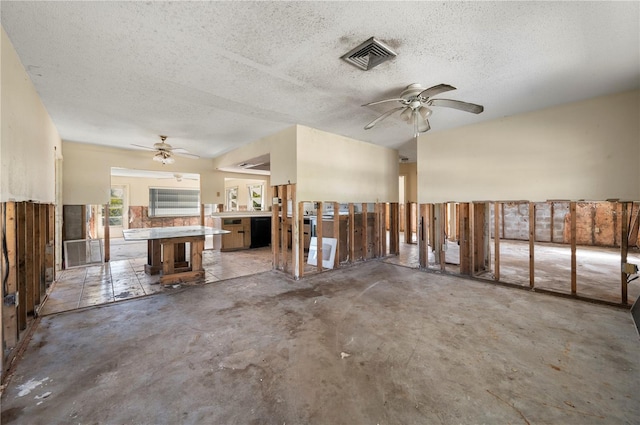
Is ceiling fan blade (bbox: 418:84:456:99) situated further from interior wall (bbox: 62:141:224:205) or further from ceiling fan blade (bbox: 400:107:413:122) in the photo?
interior wall (bbox: 62:141:224:205)

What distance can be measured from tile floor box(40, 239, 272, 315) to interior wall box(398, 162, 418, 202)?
5.00 metres

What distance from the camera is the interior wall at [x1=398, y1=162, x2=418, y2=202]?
851 cm

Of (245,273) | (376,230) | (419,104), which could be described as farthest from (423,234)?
(245,273)

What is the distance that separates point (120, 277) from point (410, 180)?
804 centimetres

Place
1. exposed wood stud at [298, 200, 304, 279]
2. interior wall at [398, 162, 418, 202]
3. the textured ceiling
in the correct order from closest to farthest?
the textured ceiling < exposed wood stud at [298, 200, 304, 279] < interior wall at [398, 162, 418, 202]

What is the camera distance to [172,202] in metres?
11.7

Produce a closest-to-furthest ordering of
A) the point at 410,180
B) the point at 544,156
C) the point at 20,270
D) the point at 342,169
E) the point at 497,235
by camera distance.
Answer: the point at 20,270 → the point at 544,156 → the point at 497,235 → the point at 342,169 → the point at 410,180

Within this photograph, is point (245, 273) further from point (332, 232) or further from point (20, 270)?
point (20, 270)

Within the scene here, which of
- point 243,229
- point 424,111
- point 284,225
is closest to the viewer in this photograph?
point 424,111

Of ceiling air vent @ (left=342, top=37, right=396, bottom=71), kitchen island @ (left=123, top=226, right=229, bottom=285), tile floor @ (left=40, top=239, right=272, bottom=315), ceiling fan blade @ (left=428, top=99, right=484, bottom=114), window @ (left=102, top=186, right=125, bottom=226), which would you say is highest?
ceiling air vent @ (left=342, top=37, right=396, bottom=71)

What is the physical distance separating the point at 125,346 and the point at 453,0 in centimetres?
390

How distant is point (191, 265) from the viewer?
4648 millimetres

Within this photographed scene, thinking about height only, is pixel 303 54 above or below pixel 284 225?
above

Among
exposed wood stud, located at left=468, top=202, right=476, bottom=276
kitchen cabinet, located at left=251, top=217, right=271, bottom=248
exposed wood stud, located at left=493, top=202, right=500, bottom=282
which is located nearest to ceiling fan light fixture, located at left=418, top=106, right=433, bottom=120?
exposed wood stud, located at left=493, top=202, right=500, bottom=282
